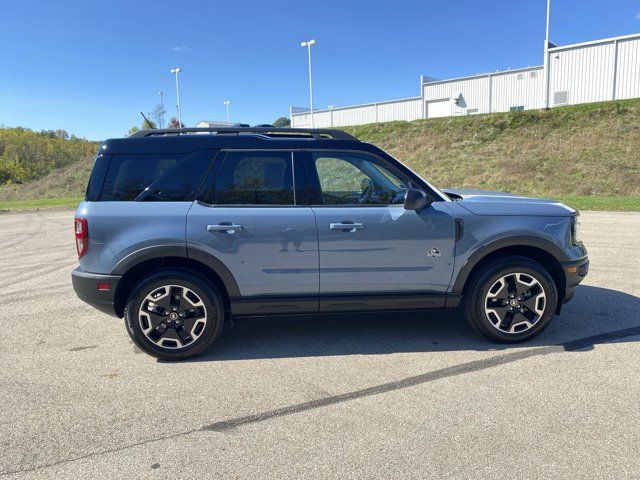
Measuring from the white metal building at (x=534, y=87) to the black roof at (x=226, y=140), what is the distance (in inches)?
1133

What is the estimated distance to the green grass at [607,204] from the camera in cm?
1485

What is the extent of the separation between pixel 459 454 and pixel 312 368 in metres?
1.49

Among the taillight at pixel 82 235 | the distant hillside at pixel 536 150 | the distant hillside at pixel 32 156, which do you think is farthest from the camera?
the distant hillside at pixel 32 156

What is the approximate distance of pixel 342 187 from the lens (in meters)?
4.39

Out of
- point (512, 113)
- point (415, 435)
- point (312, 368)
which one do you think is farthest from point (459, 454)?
point (512, 113)

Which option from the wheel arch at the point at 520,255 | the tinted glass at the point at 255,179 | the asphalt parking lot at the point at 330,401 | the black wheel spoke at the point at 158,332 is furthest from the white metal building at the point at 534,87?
the black wheel spoke at the point at 158,332

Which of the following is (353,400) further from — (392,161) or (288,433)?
(392,161)

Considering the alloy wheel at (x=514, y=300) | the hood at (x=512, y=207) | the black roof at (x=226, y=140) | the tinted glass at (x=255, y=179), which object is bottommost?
the alloy wheel at (x=514, y=300)

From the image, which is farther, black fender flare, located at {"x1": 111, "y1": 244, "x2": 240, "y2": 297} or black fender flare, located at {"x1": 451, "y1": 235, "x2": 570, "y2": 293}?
black fender flare, located at {"x1": 451, "y1": 235, "x2": 570, "y2": 293}

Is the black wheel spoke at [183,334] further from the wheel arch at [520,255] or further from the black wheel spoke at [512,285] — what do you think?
the black wheel spoke at [512,285]

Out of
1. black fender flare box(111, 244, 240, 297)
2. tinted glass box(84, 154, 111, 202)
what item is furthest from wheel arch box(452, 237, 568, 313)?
tinted glass box(84, 154, 111, 202)

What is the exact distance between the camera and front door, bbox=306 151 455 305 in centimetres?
406

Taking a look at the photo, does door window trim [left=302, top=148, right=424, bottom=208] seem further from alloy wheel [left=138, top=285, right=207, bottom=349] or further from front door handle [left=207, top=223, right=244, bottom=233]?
alloy wheel [left=138, top=285, right=207, bottom=349]

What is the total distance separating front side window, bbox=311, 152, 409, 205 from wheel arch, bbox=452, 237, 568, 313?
872 millimetres
